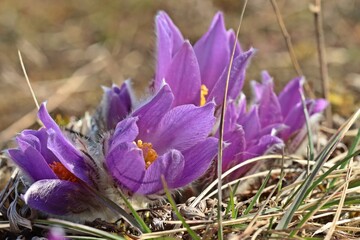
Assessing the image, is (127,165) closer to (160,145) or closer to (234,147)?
(160,145)

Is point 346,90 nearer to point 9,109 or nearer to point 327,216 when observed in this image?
point 327,216

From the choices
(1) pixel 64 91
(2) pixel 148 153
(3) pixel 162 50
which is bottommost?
(1) pixel 64 91

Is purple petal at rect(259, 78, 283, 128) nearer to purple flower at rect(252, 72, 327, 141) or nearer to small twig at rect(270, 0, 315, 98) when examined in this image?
purple flower at rect(252, 72, 327, 141)

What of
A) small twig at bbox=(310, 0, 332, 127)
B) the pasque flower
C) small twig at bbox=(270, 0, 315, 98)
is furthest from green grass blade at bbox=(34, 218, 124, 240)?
small twig at bbox=(310, 0, 332, 127)

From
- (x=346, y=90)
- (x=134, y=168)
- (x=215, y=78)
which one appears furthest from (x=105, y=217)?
(x=346, y=90)

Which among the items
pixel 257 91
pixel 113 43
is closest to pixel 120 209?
pixel 257 91

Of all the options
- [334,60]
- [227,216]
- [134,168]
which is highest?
[134,168]

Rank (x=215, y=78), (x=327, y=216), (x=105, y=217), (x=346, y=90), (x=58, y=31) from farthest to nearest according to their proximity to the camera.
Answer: (x=58, y=31) → (x=346, y=90) → (x=215, y=78) → (x=327, y=216) → (x=105, y=217)
